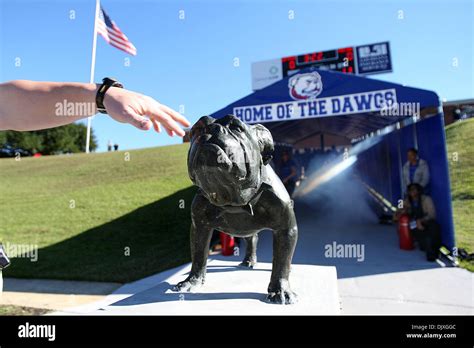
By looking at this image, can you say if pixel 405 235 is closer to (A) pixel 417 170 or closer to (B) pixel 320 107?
(A) pixel 417 170

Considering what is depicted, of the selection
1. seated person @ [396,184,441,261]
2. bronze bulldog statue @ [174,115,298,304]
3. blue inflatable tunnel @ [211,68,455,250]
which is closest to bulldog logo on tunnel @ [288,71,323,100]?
blue inflatable tunnel @ [211,68,455,250]

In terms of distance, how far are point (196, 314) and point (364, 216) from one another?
10.1 meters

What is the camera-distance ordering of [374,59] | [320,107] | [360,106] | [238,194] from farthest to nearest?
1. [374,59]
2. [320,107]
3. [360,106]
4. [238,194]

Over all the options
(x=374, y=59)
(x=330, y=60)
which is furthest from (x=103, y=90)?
(x=374, y=59)

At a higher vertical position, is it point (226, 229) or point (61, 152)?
point (61, 152)

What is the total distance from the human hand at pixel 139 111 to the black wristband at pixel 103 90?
0.08ft

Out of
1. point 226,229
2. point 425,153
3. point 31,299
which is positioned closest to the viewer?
point 226,229

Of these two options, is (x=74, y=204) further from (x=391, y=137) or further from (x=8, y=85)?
(x=8, y=85)

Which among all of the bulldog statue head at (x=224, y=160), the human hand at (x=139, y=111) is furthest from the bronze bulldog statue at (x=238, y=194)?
the human hand at (x=139, y=111)

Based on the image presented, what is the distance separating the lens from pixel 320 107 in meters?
6.70

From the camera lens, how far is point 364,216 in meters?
11.1

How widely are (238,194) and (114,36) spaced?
1906 centimetres

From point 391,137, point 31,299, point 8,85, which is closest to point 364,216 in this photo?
point 391,137

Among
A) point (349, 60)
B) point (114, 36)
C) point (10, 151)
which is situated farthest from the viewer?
point (10, 151)
